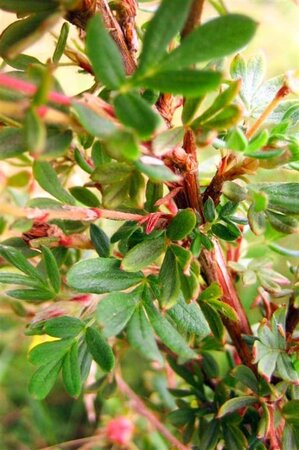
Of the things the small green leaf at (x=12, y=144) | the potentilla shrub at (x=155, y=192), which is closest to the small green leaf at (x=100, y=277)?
the potentilla shrub at (x=155, y=192)

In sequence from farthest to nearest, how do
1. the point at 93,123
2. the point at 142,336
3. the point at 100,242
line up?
the point at 100,242 → the point at 142,336 → the point at 93,123

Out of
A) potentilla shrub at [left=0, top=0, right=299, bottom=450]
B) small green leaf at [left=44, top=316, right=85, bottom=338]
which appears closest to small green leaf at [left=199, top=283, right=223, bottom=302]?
potentilla shrub at [left=0, top=0, right=299, bottom=450]

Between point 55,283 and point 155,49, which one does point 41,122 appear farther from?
point 55,283

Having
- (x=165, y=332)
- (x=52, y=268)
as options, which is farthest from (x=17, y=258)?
(x=165, y=332)

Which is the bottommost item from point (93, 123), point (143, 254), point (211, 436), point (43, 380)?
point (211, 436)

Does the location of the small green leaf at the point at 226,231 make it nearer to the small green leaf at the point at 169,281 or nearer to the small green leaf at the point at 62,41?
the small green leaf at the point at 169,281

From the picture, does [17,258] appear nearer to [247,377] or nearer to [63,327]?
[63,327]
